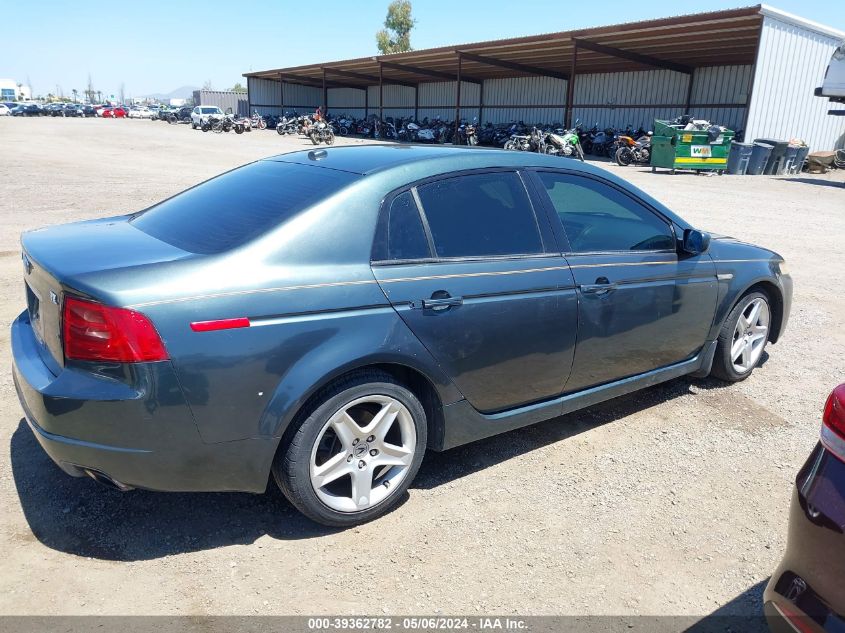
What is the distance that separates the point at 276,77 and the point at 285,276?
55.8 m

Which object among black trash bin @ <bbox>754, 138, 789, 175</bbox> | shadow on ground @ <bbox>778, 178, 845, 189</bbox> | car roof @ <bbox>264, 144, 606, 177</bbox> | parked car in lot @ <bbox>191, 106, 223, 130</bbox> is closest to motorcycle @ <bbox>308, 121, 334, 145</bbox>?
parked car in lot @ <bbox>191, 106, 223, 130</bbox>

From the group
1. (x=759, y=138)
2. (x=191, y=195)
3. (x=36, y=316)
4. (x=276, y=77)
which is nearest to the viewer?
(x=36, y=316)

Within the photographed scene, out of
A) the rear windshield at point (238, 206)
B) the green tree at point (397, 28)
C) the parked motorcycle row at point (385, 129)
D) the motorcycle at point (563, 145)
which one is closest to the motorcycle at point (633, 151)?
the motorcycle at point (563, 145)

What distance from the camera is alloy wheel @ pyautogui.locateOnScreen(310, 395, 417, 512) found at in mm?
2758

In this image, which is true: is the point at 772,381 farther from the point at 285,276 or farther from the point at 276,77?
the point at 276,77

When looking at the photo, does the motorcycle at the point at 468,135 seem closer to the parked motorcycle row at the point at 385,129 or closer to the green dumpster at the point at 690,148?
the parked motorcycle row at the point at 385,129

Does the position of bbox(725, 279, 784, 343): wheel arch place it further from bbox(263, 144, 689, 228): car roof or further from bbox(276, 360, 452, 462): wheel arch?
bbox(276, 360, 452, 462): wheel arch

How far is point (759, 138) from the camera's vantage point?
901 inches

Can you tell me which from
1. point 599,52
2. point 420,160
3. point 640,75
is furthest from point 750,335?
point 640,75

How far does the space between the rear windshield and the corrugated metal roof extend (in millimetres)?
21041

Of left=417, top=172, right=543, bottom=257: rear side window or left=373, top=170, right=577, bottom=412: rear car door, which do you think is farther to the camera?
left=417, top=172, right=543, bottom=257: rear side window

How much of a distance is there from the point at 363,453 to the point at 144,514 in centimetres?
105

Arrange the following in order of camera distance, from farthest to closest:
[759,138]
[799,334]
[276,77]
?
[276,77]
[759,138]
[799,334]

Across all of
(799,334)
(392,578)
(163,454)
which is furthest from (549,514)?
(799,334)
